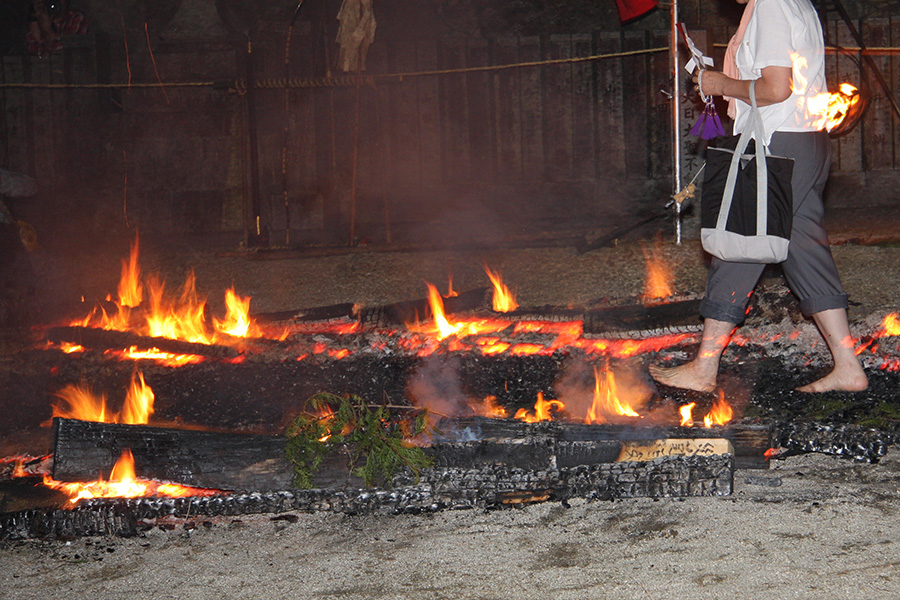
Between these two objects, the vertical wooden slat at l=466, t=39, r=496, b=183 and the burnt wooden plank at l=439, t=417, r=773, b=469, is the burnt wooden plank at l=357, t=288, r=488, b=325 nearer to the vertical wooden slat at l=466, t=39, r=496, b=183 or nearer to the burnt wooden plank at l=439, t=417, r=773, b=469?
the burnt wooden plank at l=439, t=417, r=773, b=469

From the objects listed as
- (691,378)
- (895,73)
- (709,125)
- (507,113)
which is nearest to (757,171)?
(709,125)

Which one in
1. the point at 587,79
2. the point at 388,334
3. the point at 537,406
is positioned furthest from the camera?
the point at 587,79

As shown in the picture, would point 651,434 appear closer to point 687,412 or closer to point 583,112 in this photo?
point 687,412

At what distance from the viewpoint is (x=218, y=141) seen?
1030cm

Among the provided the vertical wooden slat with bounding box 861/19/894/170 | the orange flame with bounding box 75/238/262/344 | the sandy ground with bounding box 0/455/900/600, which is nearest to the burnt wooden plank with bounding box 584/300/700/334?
the sandy ground with bounding box 0/455/900/600

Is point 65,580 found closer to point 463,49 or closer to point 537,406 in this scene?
point 537,406

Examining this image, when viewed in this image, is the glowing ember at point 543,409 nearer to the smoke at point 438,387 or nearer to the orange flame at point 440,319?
the smoke at point 438,387

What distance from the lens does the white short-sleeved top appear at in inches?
142

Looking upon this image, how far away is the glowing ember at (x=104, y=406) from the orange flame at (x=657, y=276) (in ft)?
12.8

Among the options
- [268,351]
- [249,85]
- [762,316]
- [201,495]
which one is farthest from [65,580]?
[249,85]

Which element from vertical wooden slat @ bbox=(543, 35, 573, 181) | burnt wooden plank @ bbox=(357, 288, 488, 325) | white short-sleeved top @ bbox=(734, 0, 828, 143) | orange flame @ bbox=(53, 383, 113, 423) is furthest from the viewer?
vertical wooden slat @ bbox=(543, 35, 573, 181)

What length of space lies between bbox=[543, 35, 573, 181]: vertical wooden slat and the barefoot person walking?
599 cm

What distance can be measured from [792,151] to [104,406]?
13.4ft

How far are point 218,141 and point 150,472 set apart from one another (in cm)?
777
